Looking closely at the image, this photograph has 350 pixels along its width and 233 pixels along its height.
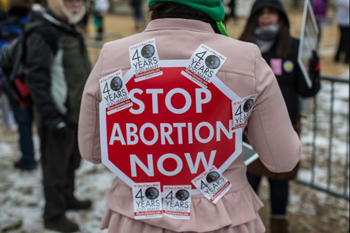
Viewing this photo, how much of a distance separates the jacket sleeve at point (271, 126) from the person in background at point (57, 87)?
A: 6.50 feet

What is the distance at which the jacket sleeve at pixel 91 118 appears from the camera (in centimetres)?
166

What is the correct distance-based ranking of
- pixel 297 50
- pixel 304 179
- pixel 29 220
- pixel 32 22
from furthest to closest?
pixel 304 179 < pixel 29 220 < pixel 32 22 < pixel 297 50

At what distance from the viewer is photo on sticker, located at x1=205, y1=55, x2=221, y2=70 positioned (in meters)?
1.54

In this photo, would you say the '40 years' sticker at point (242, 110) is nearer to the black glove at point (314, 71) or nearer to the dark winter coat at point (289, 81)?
the dark winter coat at point (289, 81)

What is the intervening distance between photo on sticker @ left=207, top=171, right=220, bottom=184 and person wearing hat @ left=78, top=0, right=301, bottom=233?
0.05 metres

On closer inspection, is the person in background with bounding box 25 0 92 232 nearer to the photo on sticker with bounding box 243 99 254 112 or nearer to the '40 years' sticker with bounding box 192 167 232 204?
the '40 years' sticker with bounding box 192 167 232 204

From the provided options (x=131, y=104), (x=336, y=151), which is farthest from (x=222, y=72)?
(x=336, y=151)

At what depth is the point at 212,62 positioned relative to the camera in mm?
1548

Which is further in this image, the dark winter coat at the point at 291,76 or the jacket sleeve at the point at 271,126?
the dark winter coat at the point at 291,76

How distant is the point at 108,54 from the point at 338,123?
5198mm

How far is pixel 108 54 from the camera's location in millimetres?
1631

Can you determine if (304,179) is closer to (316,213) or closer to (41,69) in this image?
(316,213)

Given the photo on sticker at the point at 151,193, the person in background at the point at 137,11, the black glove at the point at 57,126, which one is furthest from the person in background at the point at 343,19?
the photo on sticker at the point at 151,193

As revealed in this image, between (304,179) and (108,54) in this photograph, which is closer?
(108,54)
